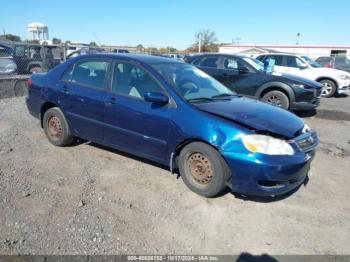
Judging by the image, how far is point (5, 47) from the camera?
12.1 metres

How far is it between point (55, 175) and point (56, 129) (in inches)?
52.1

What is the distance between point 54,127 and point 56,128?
2.0 inches

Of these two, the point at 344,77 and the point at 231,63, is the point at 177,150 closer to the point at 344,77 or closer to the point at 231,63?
the point at 231,63

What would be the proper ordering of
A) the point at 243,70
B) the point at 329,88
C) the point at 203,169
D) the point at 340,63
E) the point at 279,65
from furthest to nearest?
the point at 340,63
the point at 279,65
the point at 329,88
the point at 243,70
the point at 203,169

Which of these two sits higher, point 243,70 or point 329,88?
point 243,70

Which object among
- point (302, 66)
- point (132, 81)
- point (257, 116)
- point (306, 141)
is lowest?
point (306, 141)

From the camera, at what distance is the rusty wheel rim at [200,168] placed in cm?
401

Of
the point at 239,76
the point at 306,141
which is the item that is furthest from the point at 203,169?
the point at 239,76

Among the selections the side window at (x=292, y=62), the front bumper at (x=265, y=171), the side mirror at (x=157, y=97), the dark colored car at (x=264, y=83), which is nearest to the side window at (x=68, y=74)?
the side mirror at (x=157, y=97)

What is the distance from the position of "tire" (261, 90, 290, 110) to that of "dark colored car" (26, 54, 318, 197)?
4.20 meters

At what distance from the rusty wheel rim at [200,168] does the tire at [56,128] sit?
7.96ft

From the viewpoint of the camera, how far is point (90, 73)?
5.24 metres

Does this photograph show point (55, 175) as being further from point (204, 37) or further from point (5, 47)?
point (204, 37)

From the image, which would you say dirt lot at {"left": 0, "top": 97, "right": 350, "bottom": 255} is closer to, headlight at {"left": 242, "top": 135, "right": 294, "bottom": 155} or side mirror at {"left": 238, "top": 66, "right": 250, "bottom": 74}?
headlight at {"left": 242, "top": 135, "right": 294, "bottom": 155}
